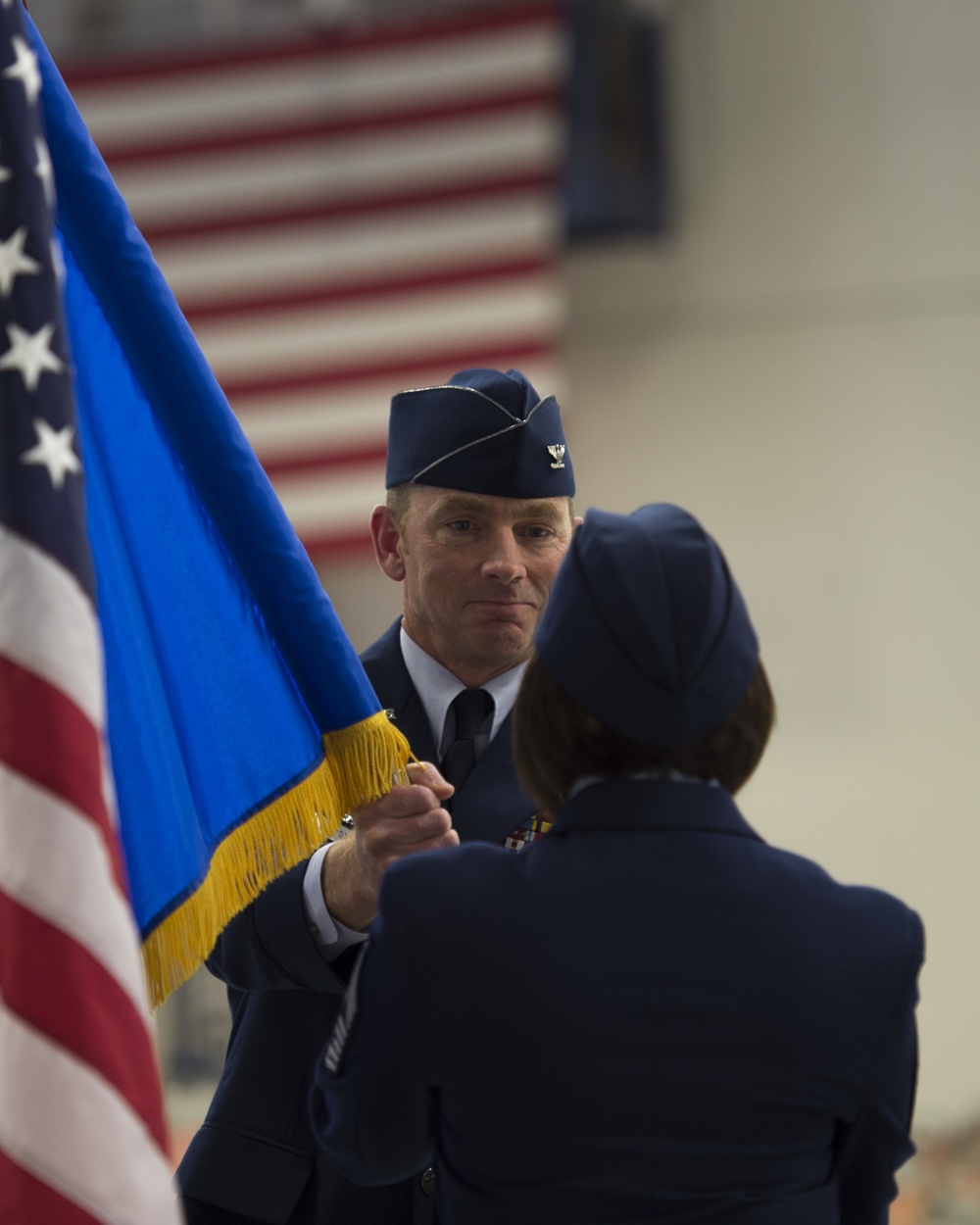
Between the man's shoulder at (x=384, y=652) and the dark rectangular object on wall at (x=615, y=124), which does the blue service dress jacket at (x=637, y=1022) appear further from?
the dark rectangular object on wall at (x=615, y=124)

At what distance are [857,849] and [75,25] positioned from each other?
12.3 ft

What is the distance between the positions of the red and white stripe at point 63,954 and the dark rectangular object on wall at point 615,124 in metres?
4.13

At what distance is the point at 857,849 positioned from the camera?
534 cm

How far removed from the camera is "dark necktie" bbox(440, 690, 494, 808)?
1.79 metres

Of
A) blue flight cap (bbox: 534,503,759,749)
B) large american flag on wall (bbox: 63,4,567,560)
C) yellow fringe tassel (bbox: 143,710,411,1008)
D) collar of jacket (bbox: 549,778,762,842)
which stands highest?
large american flag on wall (bbox: 63,4,567,560)

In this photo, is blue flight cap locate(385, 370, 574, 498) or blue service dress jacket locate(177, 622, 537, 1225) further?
blue flight cap locate(385, 370, 574, 498)

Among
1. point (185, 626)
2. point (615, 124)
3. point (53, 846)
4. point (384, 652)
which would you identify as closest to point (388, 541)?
point (384, 652)

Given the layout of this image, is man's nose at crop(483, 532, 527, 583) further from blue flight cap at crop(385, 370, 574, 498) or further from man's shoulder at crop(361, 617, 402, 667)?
man's shoulder at crop(361, 617, 402, 667)

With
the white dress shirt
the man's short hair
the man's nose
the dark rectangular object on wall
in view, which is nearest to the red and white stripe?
the man's short hair

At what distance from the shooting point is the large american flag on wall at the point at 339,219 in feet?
15.0

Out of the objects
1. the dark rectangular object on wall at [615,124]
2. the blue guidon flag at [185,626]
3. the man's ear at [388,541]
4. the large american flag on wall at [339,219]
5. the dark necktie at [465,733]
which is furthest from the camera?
the dark rectangular object on wall at [615,124]

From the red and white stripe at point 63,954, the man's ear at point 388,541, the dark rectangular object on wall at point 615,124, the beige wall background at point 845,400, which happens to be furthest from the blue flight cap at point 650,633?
the beige wall background at point 845,400

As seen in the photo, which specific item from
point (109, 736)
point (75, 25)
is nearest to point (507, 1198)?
point (109, 736)

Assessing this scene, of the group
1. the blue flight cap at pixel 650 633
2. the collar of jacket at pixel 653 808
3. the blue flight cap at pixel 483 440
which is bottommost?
the collar of jacket at pixel 653 808
